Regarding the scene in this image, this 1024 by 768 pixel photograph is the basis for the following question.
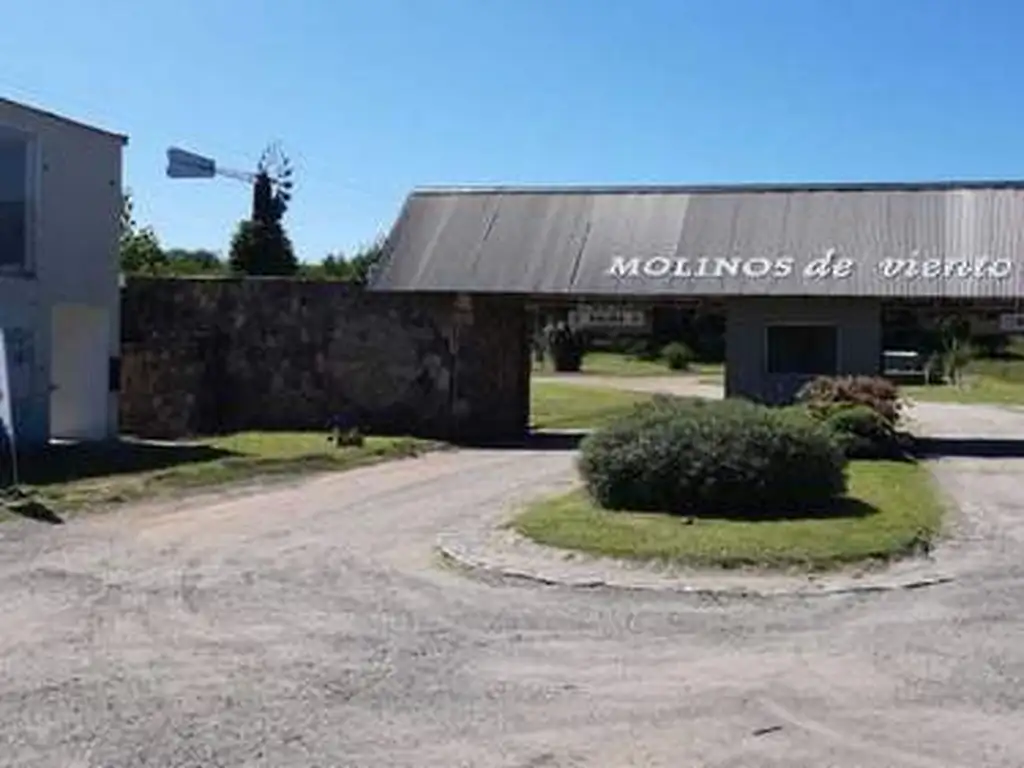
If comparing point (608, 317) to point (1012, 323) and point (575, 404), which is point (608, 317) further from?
point (575, 404)

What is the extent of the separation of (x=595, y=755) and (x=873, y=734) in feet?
4.83

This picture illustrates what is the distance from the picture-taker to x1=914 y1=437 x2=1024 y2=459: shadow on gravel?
2744 cm

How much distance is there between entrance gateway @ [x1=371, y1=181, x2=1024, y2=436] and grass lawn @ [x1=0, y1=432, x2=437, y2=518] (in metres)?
4.80

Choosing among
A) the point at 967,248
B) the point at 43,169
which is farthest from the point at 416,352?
the point at 967,248

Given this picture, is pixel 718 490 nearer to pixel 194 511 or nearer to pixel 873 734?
pixel 194 511

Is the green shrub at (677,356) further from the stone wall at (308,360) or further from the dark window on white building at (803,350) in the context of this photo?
the dark window on white building at (803,350)

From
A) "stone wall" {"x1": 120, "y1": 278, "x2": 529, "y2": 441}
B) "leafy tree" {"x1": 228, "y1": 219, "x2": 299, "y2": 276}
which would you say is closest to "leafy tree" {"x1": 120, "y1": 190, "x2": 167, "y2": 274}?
"leafy tree" {"x1": 228, "y1": 219, "x2": 299, "y2": 276}

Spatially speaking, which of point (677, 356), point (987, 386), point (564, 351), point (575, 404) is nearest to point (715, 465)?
point (575, 404)

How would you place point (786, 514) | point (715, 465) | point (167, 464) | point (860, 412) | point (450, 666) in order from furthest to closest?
1. point (860, 412)
2. point (167, 464)
3. point (786, 514)
4. point (715, 465)
5. point (450, 666)

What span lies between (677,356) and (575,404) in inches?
1348

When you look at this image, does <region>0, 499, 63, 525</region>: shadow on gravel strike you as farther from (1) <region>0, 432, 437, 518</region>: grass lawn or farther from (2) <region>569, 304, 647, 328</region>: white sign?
(2) <region>569, 304, 647, 328</region>: white sign

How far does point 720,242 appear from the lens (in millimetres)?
30797

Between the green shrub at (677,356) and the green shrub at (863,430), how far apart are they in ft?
166

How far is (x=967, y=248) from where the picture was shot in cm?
2944
